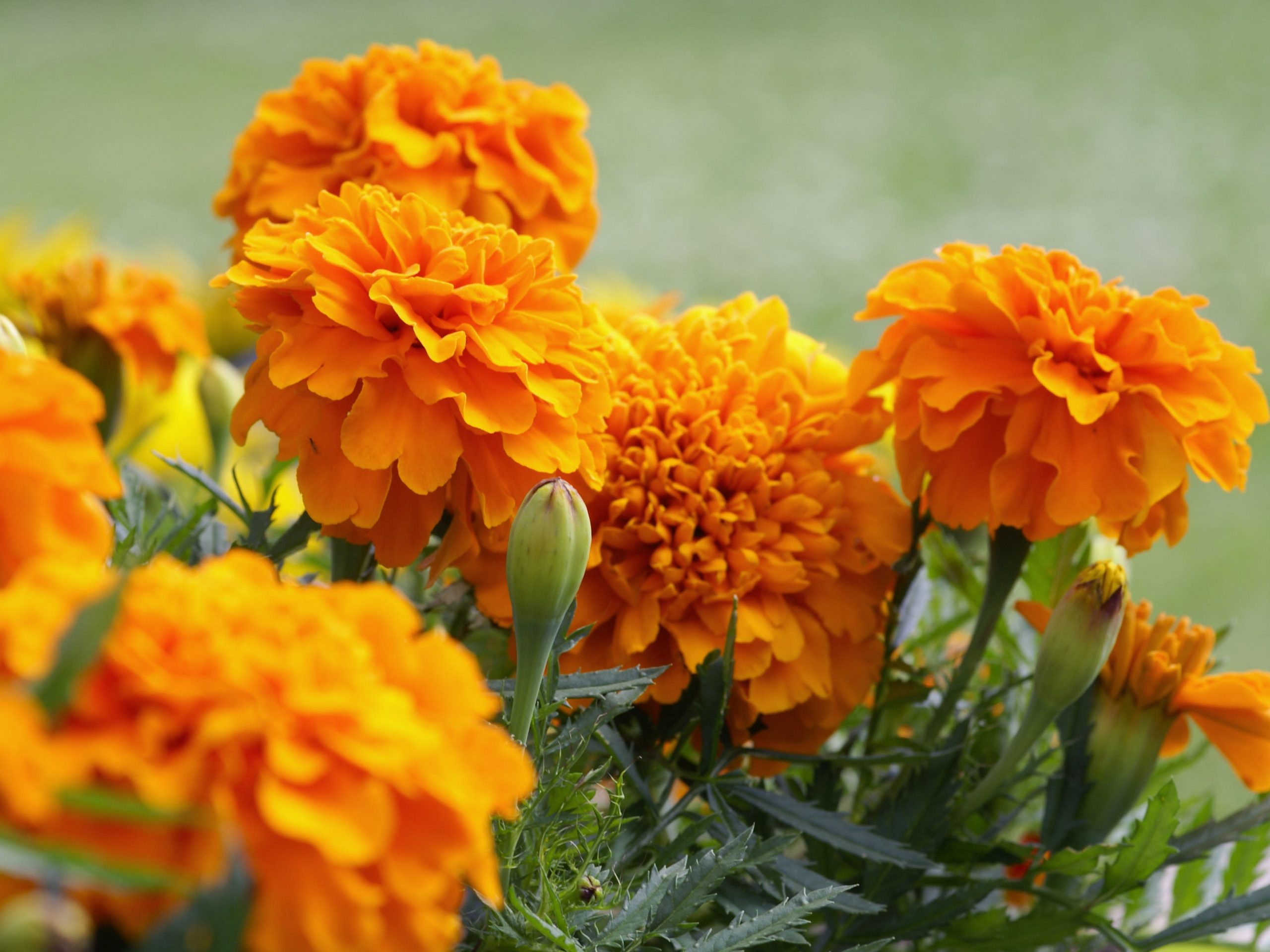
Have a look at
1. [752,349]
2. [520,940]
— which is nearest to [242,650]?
[520,940]

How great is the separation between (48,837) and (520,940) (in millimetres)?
147

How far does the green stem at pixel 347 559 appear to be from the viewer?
1.23 feet

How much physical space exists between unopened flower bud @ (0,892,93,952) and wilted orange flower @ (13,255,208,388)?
1.16 ft

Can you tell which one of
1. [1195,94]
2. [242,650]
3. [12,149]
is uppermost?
[242,650]

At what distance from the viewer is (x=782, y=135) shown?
3.48m

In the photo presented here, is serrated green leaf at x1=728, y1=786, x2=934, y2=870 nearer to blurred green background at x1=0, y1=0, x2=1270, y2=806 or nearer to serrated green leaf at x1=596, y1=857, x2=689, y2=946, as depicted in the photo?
serrated green leaf at x1=596, y1=857, x2=689, y2=946

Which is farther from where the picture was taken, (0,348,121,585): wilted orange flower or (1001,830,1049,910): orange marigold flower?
(1001,830,1049,910): orange marigold flower

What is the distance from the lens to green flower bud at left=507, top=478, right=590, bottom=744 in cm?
29

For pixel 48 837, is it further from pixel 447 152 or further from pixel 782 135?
pixel 782 135

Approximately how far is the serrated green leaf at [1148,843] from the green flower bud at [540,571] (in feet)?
0.59

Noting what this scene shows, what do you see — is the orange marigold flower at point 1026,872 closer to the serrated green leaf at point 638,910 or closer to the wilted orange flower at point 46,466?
the serrated green leaf at point 638,910

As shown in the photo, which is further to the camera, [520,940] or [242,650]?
[520,940]

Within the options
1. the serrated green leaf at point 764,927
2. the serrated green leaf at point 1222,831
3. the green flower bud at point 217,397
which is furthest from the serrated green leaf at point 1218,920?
the green flower bud at point 217,397

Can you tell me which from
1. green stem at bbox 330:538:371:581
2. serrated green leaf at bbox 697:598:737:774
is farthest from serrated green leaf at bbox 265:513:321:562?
serrated green leaf at bbox 697:598:737:774
